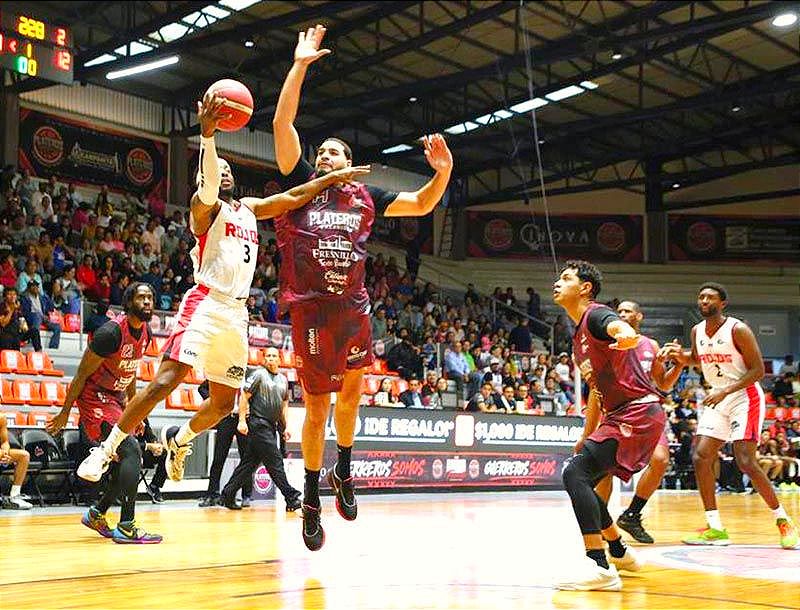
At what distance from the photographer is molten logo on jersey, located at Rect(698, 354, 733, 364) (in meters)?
8.19

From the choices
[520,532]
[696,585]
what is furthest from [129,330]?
[696,585]

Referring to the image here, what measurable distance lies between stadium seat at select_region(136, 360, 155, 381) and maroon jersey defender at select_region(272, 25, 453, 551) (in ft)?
32.5

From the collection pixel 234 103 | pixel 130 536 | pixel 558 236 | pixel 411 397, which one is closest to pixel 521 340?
pixel 411 397

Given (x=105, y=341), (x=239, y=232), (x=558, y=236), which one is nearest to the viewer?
(x=239, y=232)

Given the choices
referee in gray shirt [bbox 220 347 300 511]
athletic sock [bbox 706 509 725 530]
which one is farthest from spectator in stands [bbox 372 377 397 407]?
athletic sock [bbox 706 509 725 530]

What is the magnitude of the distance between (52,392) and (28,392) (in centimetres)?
37

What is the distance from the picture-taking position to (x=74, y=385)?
7391 mm

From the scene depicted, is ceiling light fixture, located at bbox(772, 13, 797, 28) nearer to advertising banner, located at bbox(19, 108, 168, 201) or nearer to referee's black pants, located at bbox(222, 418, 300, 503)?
referee's black pants, located at bbox(222, 418, 300, 503)

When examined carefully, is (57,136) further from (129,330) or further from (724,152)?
(724,152)

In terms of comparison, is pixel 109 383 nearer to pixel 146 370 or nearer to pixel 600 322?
pixel 600 322

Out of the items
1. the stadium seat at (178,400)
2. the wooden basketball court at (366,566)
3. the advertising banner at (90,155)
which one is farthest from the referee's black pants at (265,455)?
the advertising banner at (90,155)

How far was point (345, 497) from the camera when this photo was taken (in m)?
6.32

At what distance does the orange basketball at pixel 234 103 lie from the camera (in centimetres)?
566

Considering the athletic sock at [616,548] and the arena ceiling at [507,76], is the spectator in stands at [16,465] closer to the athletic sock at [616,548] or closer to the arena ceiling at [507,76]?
the arena ceiling at [507,76]
